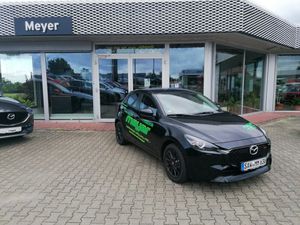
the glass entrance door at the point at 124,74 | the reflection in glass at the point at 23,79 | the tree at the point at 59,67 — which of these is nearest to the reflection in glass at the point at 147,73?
the glass entrance door at the point at 124,74

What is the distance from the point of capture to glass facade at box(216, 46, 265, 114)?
9.00m

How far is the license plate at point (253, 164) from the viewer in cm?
343

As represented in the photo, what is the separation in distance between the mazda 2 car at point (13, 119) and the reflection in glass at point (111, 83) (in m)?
2.94

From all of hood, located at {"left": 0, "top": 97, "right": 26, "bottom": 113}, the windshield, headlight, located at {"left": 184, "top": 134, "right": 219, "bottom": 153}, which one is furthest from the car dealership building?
headlight, located at {"left": 184, "top": 134, "right": 219, "bottom": 153}

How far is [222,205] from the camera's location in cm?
320

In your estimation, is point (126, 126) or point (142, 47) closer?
point (126, 126)

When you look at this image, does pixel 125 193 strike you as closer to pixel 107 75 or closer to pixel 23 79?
pixel 107 75

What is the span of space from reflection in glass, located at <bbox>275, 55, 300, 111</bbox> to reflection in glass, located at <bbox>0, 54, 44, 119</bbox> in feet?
33.9

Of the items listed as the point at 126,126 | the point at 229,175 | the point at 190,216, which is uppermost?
the point at 126,126

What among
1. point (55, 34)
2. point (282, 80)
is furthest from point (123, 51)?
point (282, 80)

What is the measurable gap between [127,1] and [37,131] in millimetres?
4862

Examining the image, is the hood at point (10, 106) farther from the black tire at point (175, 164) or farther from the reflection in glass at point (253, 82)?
the reflection in glass at point (253, 82)

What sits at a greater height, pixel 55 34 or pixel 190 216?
pixel 55 34

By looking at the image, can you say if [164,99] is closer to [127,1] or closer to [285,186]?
[285,186]
